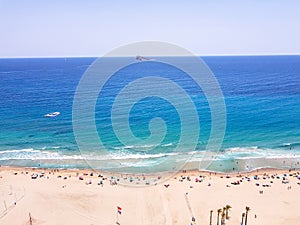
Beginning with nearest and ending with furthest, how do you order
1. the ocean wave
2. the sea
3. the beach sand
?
the beach sand < the sea < the ocean wave

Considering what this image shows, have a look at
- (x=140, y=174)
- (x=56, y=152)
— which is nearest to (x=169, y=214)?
(x=140, y=174)

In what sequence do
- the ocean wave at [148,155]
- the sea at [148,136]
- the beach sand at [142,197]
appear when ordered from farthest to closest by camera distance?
the ocean wave at [148,155], the sea at [148,136], the beach sand at [142,197]

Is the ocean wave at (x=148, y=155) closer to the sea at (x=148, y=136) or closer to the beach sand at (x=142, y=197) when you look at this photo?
the sea at (x=148, y=136)

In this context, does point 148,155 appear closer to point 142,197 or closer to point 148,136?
point 148,136

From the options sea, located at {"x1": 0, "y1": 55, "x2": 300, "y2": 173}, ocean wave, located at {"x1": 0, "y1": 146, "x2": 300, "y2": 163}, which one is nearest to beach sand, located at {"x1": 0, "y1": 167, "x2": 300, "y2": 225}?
sea, located at {"x1": 0, "y1": 55, "x2": 300, "y2": 173}

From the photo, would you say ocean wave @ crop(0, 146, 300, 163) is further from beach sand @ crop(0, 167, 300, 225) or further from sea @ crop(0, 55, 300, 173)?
beach sand @ crop(0, 167, 300, 225)

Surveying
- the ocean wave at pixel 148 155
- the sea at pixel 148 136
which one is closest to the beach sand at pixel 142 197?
the sea at pixel 148 136

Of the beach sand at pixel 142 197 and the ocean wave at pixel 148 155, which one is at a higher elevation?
the ocean wave at pixel 148 155

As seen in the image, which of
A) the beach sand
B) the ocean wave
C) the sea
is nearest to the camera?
the beach sand

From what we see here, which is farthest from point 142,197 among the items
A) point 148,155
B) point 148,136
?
point 148,136
